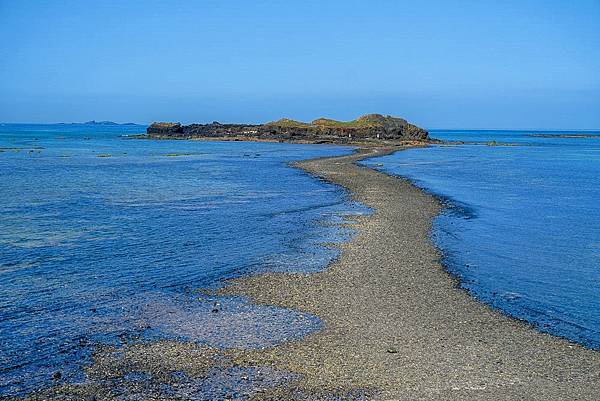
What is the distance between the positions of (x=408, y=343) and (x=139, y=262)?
375 inches

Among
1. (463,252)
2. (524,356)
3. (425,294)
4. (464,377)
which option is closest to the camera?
(464,377)

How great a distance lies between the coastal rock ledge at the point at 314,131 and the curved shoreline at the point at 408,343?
392 ft

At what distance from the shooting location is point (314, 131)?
153 metres

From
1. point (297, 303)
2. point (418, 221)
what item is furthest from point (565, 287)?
point (418, 221)

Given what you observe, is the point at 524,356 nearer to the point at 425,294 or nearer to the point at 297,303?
the point at 425,294

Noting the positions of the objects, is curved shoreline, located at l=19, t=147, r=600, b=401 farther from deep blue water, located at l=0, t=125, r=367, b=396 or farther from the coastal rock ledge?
the coastal rock ledge

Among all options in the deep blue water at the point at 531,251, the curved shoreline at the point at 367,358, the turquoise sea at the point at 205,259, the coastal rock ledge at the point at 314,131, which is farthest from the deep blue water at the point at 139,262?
the coastal rock ledge at the point at 314,131

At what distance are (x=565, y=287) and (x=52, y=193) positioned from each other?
102ft

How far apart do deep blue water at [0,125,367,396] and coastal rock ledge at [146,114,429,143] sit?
104139 millimetres

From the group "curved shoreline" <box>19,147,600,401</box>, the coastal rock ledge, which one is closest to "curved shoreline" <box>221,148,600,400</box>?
"curved shoreline" <box>19,147,600,401</box>

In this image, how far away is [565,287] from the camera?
1520 cm

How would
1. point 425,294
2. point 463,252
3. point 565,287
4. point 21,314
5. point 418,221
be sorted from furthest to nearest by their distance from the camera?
point 418,221, point 463,252, point 565,287, point 425,294, point 21,314

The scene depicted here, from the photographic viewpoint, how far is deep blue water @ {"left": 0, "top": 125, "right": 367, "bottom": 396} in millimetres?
10992

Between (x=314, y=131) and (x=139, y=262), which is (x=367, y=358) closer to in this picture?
(x=139, y=262)
